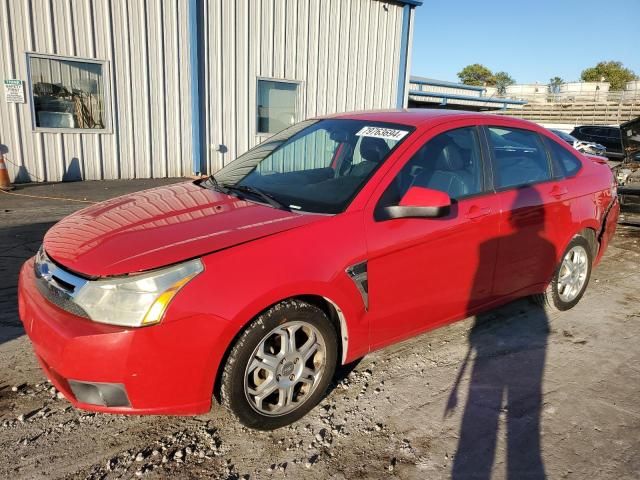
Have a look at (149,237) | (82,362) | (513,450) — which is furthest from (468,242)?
(82,362)

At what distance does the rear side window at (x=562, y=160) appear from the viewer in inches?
161

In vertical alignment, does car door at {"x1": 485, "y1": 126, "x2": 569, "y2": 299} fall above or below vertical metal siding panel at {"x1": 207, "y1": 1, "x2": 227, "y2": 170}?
below

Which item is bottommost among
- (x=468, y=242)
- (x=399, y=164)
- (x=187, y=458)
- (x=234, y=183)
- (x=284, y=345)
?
(x=187, y=458)

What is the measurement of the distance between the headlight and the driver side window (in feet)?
4.76

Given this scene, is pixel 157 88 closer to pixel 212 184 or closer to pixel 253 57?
pixel 253 57

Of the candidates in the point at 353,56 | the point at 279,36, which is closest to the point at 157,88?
the point at 279,36

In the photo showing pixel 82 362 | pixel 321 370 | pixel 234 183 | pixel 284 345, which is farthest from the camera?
pixel 234 183

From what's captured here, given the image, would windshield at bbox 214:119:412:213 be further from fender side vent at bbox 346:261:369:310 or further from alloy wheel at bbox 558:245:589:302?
alloy wheel at bbox 558:245:589:302

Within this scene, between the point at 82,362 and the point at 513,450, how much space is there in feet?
7.14

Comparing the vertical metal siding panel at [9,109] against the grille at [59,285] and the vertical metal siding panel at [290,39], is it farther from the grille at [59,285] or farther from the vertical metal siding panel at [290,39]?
the grille at [59,285]

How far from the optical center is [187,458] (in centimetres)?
242

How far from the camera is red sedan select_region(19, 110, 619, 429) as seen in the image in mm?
2246

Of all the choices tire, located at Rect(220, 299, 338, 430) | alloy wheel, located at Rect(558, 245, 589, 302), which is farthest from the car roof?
tire, located at Rect(220, 299, 338, 430)

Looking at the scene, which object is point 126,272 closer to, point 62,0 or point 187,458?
point 187,458
